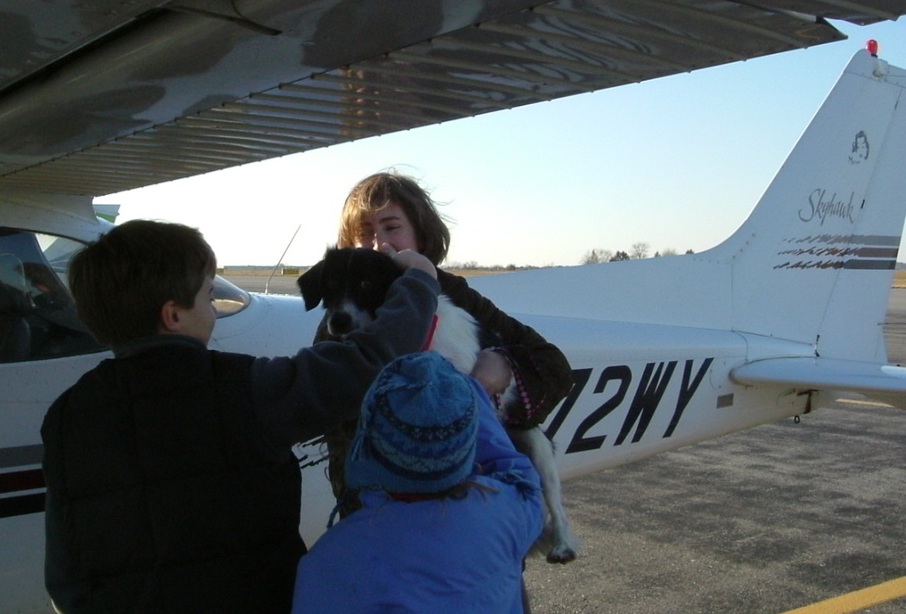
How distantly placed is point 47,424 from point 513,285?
3123 mm

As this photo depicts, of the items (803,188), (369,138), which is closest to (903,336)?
(803,188)

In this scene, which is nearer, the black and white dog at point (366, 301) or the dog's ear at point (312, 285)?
the black and white dog at point (366, 301)

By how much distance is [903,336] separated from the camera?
680 inches

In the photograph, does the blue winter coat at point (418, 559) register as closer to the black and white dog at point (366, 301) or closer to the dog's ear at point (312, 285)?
the black and white dog at point (366, 301)

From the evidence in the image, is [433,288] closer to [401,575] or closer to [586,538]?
[401,575]

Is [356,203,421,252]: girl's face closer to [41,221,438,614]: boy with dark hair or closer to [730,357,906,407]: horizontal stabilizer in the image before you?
[41,221,438,614]: boy with dark hair

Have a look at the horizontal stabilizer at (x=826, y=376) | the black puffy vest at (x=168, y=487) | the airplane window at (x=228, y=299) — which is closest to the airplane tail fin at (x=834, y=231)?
the horizontal stabilizer at (x=826, y=376)

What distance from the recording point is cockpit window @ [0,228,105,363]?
8.73ft

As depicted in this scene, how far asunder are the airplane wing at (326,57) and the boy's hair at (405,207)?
0.28 meters

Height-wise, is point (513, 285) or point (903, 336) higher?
point (513, 285)

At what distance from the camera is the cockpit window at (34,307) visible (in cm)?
266

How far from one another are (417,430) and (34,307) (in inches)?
81.6

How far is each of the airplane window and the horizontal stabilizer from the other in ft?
8.31

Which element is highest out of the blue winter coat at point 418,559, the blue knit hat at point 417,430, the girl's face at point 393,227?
the girl's face at point 393,227
